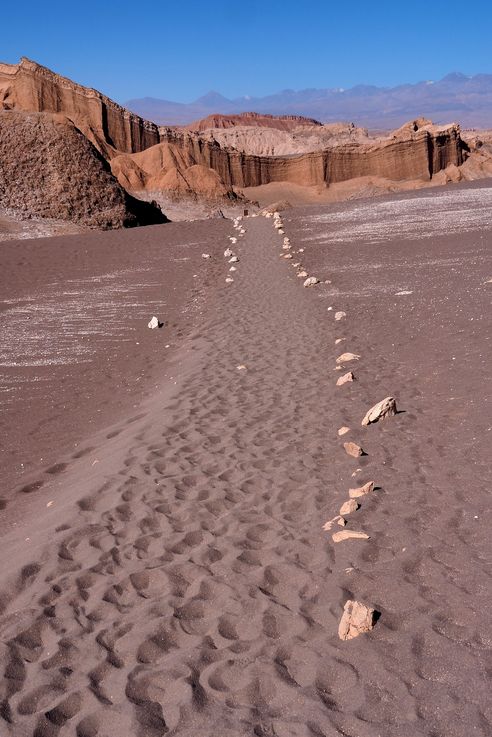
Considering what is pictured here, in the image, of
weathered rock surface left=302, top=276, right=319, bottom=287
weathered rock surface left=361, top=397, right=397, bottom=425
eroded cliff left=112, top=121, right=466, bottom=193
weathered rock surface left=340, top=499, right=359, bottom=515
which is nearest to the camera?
weathered rock surface left=340, top=499, right=359, bottom=515

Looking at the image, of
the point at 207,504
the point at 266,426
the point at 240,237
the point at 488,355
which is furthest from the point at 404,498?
the point at 240,237

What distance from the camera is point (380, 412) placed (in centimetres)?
641

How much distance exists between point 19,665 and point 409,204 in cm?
3389

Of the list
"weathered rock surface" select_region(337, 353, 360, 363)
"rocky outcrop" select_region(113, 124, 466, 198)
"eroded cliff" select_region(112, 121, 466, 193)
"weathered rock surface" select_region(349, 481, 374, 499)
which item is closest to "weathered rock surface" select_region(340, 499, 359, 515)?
"weathered rock surface" select_region(349, 481, 374, 499)

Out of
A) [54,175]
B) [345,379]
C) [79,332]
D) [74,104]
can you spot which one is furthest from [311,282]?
[74,104]

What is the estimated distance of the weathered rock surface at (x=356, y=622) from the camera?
3.46m

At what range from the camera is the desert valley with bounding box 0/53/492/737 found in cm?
322

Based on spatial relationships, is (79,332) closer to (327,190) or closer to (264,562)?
(264,562)

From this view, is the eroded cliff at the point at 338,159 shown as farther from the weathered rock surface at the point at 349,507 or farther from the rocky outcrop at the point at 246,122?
the rocky outcrop at the point at 246,122

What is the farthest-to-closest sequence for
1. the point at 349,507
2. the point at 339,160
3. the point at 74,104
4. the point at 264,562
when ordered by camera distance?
the point at 339,160 < the point at 74,104 < the point at 349,507 < the point at 264,562

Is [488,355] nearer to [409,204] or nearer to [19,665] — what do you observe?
[19,665]

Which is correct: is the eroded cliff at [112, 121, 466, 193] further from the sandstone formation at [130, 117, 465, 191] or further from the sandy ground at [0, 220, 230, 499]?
the sandy ground at [0, 220, 230, 499]

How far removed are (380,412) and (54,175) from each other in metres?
29.7

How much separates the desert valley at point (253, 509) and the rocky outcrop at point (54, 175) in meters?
16.4
